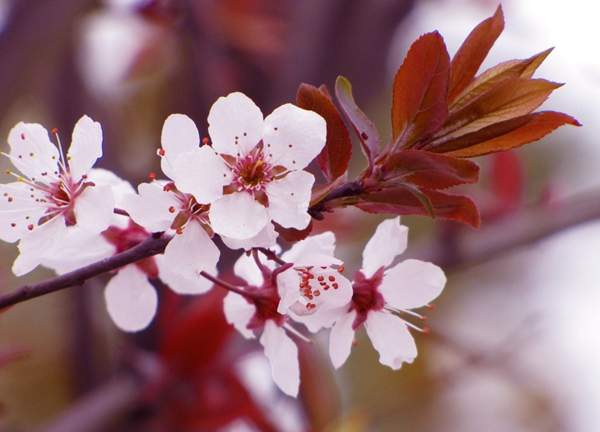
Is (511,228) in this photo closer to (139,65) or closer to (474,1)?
(474,1)

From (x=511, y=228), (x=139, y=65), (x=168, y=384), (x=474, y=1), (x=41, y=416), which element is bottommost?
(x=41, y=416)

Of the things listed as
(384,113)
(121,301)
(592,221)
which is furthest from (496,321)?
(121,301)

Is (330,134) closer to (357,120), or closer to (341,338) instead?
(357,120)

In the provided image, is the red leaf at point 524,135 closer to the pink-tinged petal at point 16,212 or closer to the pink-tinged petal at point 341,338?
the pink-tinged petal at point 341,338

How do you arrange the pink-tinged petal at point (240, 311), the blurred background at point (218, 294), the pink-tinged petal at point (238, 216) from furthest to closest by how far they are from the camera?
the blurred background at point (218, 294) < the pink-tinged petal at point (240, 311) < the pink-tinged petal at point (238, 216)

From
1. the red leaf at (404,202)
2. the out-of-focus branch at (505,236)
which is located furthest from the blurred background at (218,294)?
the red leaf at (404,202)

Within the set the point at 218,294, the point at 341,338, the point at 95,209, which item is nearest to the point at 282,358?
the point at 341,338
